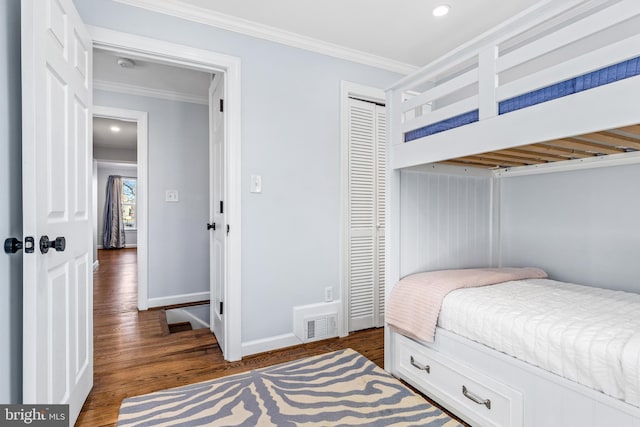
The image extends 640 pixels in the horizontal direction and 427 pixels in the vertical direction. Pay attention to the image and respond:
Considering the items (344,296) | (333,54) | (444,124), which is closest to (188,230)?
(344,296)

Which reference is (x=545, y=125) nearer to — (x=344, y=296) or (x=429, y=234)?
(x=429, y=234)

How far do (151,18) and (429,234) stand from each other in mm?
2237

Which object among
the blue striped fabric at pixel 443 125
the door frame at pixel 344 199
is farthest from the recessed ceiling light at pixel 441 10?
the blue striped fabric at pixel 443 125

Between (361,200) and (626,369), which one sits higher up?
(361,200)

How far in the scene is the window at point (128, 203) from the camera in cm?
926

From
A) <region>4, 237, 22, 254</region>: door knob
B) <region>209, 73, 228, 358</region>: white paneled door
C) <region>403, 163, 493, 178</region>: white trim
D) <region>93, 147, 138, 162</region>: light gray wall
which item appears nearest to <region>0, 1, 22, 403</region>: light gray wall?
<region>4, 237, 22, 254</region>: door knob

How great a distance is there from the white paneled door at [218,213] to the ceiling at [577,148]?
1666mm

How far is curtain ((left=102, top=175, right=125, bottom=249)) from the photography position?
28.7 ft

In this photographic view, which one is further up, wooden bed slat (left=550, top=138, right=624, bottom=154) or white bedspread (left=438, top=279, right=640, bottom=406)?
wooden bed slat (left=550, top=138, right=624, bottom=154)

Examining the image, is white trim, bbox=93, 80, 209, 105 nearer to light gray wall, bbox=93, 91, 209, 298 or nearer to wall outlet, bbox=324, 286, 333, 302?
light gray wall, bbox=93, 91, 209, 298

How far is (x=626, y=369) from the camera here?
98 centimetres

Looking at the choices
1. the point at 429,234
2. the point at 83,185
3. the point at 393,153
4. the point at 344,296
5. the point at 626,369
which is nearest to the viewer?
the point at 626,369

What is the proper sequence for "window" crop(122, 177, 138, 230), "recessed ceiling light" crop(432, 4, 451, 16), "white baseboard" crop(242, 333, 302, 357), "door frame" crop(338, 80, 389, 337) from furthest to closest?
1. "window" crop(122, 177, 138, 230)
2. "door frame" crop(338, 80, 389, 337)
3. "white baseboard" crop(242, 333, 302, 357)
4. "recessed ceiling light" crop(432, 4, 451, 16)

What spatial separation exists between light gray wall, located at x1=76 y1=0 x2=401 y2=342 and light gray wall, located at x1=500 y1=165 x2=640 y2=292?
1339 mm
